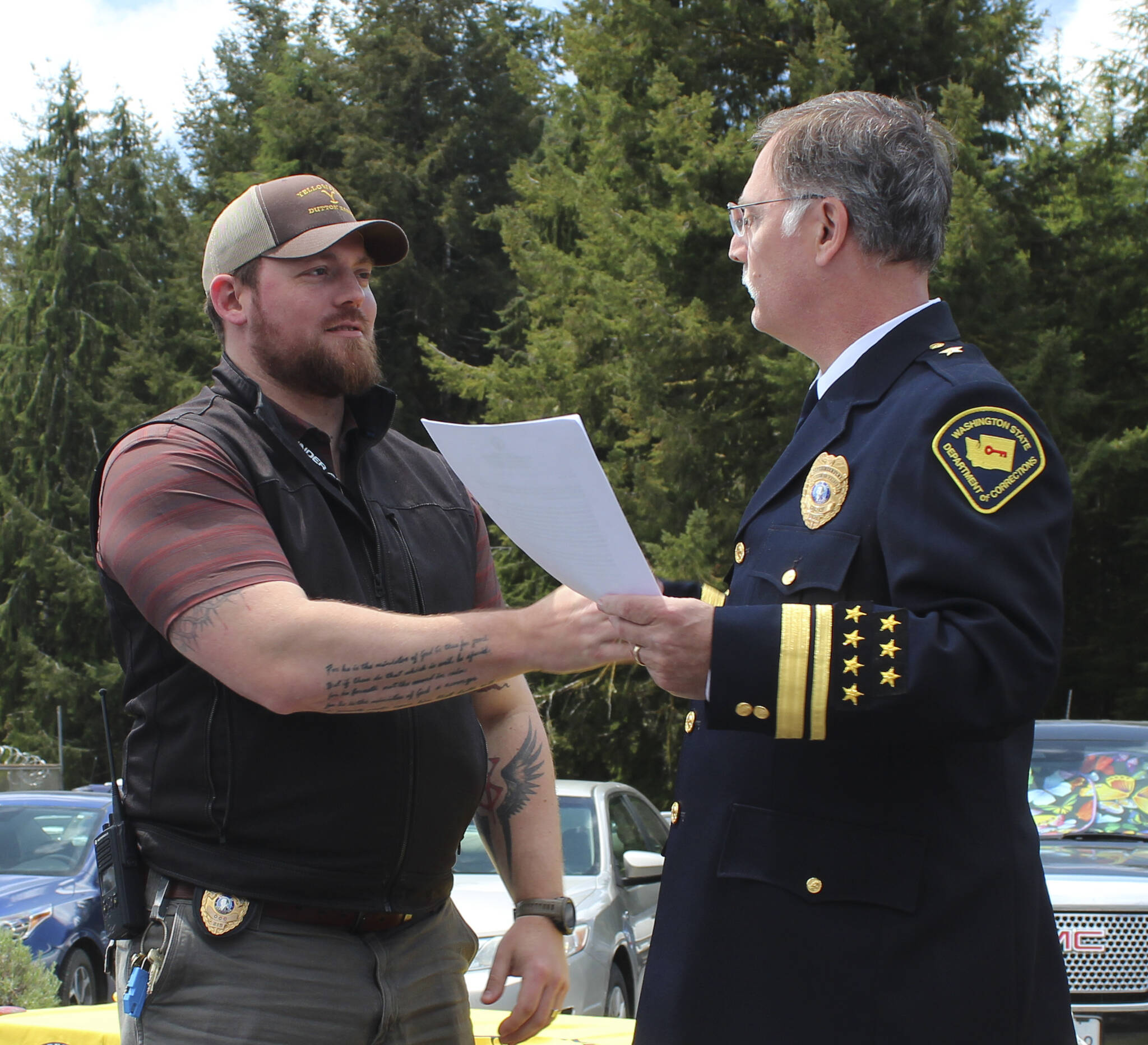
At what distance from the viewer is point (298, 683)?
2139 mm

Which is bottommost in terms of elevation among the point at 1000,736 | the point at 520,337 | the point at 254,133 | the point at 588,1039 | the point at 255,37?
the point at 588,1039

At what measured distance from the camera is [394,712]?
7.92ft

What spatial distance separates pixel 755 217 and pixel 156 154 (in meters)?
39.6

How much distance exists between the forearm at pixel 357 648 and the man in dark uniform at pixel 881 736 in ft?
0.74

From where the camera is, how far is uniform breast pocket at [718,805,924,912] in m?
1.95

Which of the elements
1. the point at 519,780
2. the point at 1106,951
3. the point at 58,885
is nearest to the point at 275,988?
the point at 519,780

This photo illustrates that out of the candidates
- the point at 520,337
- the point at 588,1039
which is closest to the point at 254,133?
the point at 520,337

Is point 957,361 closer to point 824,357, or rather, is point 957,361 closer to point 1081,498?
point 824,357

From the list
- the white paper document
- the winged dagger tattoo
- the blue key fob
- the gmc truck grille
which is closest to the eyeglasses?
the white paper document

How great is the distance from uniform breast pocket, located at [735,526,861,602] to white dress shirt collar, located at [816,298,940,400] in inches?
12.2

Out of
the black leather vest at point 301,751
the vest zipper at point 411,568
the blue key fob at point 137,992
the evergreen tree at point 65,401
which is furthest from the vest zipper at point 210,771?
the evergreen tree at point 65,401

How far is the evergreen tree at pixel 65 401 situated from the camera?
3206 centimetres

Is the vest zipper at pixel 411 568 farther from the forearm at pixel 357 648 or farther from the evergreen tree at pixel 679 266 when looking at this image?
the evergreen tree at pixel 679 266

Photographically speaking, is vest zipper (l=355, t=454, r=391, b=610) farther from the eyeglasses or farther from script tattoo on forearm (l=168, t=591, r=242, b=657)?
the eyeglasses
